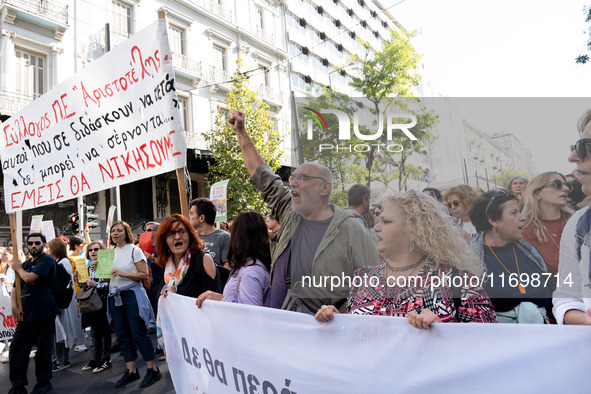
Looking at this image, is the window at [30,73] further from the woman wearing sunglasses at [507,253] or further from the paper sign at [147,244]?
the woman wearing sunglasses at [507,253]

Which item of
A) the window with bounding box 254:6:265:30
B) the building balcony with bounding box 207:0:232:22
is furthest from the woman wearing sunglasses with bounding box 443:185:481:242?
the window with bounding box 254:6:265:30

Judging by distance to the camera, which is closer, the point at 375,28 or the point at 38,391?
the point at 38,391

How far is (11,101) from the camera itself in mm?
12789

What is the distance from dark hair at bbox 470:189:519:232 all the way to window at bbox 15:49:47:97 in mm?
14989

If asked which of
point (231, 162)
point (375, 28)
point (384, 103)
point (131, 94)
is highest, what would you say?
point (375, 28)

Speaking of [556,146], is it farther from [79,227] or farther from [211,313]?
[79,227]

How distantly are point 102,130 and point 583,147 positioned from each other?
11.1 ft

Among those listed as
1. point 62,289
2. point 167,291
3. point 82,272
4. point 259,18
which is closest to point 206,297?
point 167,291

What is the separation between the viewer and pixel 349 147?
1.86 m

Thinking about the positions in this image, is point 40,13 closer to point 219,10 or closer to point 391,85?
point 219,10

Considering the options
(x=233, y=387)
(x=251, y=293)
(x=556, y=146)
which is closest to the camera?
(x=556, y=146)

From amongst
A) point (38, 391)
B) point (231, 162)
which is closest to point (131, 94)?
point (38, 391)

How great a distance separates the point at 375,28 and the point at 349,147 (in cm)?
4067

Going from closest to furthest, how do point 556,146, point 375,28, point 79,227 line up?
point 556,146
point 79,227
point 375,28
